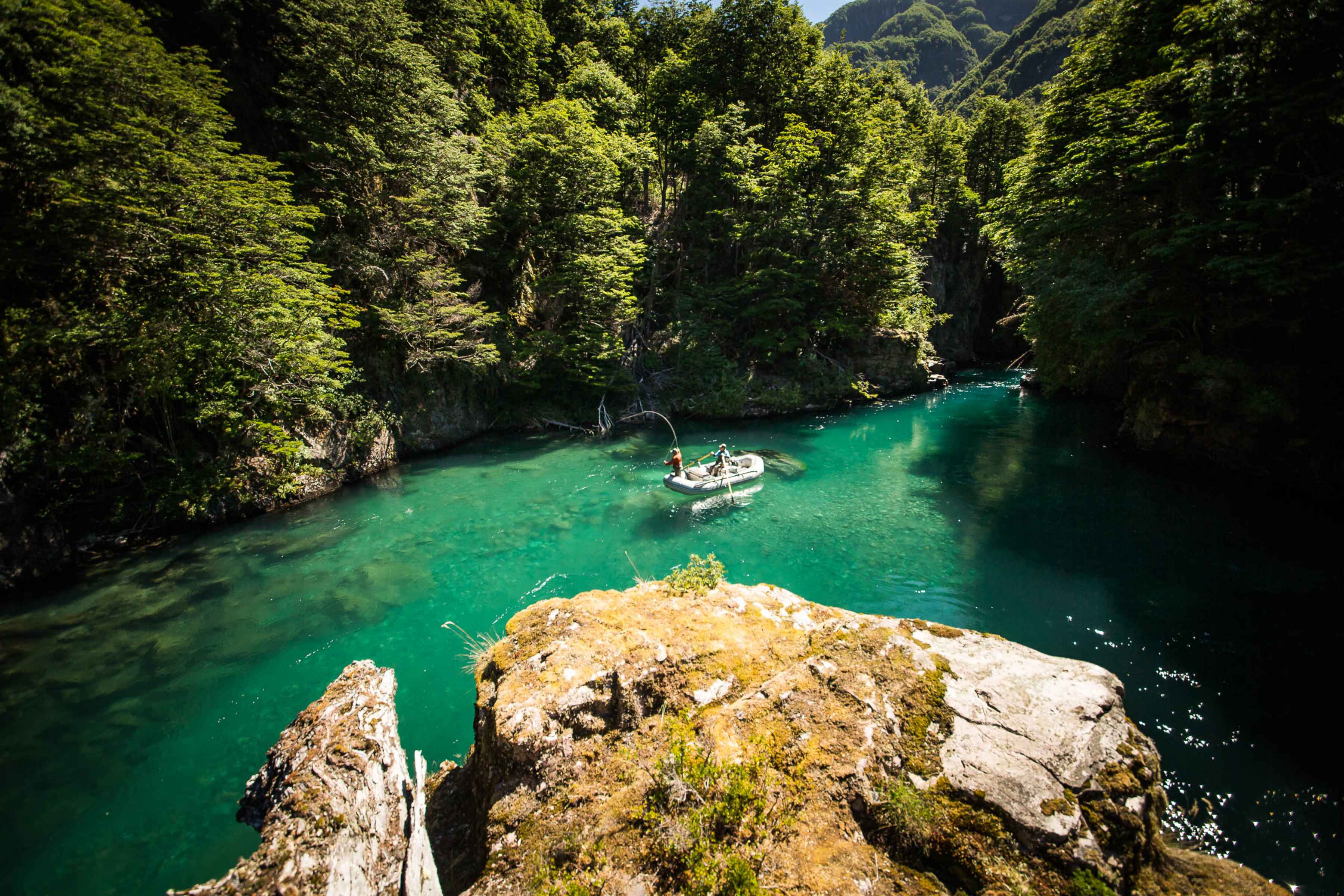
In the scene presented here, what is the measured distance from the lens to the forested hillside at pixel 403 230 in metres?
10.0

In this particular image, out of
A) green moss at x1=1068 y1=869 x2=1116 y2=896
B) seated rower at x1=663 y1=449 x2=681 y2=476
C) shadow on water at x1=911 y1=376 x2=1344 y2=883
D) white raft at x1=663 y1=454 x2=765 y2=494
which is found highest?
green moss at x1=1068 y1=869 x2=1116 y2=896

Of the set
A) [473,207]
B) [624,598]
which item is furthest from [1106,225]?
[473,207]

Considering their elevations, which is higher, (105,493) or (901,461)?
A: (105,493)

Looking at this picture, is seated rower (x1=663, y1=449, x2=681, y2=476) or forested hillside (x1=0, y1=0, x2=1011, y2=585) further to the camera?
seated rower (x1=663, y1=449, x2=681, y2=476)

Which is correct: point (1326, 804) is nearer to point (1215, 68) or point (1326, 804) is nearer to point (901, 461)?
point (901, 461)

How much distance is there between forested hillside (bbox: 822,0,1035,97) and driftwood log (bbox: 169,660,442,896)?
423 feet

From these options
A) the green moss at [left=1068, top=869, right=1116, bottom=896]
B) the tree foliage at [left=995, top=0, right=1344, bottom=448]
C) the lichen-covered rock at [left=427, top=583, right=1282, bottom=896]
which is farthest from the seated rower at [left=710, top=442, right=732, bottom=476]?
the green moss at [left=1068, top=869, right=1116, bottom=896]

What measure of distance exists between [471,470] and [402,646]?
9.01 meters

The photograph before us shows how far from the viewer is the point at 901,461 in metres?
16.2

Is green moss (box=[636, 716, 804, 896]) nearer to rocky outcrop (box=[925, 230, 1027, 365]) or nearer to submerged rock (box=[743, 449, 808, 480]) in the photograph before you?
submerged rock (box=[743, 449, 808, 480])

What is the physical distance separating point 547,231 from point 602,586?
1622 cm

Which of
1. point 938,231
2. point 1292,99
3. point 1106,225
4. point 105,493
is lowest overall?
point 105,493

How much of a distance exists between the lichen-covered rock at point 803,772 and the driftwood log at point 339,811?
0.49 meters

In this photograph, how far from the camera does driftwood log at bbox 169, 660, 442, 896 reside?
211 centimetres
